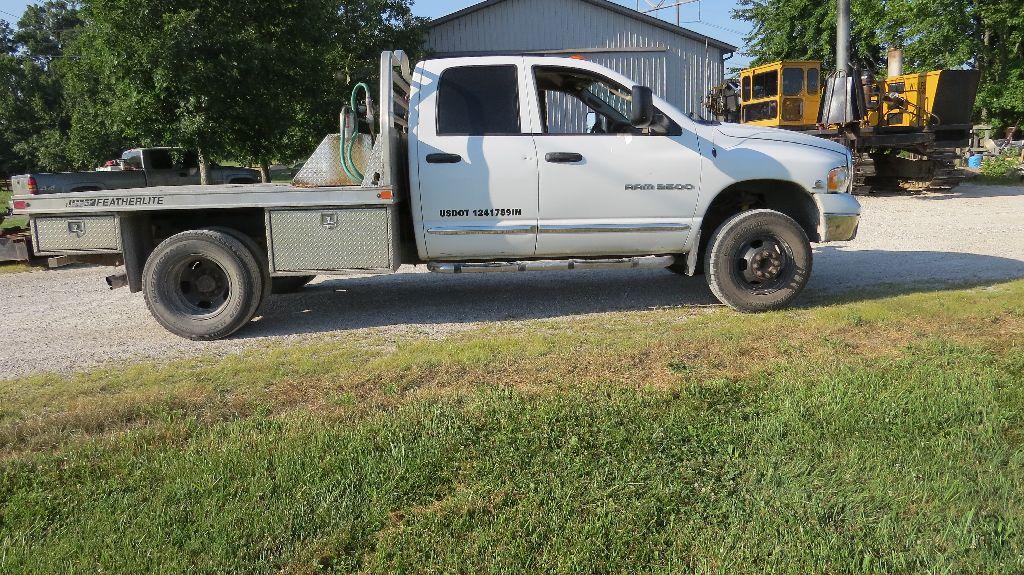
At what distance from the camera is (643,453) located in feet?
11.7

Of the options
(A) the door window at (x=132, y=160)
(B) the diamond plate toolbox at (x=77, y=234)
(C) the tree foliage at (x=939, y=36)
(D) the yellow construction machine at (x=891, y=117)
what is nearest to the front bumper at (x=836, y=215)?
(B) the diamond plate toolbox at (x=77, y=234)

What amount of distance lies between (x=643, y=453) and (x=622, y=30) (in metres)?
24.4

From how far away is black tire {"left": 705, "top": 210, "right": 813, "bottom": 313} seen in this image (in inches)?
253

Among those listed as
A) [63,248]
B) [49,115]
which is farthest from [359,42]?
[49,115]

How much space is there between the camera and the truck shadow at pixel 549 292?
6746 mm

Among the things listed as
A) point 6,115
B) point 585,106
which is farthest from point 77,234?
point 6,115

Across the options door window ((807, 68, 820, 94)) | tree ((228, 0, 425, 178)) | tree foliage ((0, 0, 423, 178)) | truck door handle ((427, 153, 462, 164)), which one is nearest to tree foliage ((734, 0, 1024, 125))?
door window ((807, 68, 820, 94))

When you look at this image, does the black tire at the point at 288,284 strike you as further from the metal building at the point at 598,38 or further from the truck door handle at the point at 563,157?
the metal building at the point at 598,38

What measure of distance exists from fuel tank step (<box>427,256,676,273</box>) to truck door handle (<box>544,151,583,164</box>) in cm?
83

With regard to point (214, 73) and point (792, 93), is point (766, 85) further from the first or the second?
point (214, 73)

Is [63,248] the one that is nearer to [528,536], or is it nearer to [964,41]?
[528,536]

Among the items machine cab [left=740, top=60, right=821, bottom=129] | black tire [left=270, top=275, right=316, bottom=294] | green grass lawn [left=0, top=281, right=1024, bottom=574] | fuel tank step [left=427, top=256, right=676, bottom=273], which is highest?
machine cab [left=740, top=60, right=821, bottom=129]

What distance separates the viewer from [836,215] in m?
6.50

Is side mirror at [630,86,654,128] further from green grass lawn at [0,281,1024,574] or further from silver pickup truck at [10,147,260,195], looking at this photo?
silver pickup truck at [10,147,260,195]
